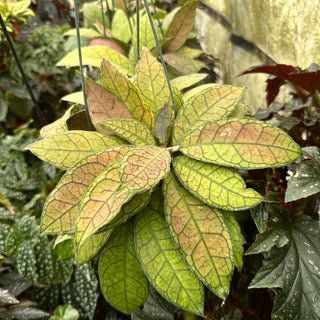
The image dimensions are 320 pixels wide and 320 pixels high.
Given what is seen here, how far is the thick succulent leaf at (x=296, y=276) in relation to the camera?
0.59 m

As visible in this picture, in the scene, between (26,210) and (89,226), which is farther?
(26,210)

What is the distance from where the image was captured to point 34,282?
100 cm

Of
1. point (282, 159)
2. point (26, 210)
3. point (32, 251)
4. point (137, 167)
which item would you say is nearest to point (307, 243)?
point (282, 159)

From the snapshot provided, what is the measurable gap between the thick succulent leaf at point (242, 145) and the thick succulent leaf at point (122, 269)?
0.64 ft

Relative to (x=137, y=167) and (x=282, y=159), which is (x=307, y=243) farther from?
(x=137, y=167)

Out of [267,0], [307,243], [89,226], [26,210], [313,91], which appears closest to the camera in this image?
[89,226]

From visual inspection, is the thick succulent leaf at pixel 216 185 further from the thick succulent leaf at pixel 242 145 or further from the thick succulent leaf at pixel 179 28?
the thick succulent leaf at pixel 179 28

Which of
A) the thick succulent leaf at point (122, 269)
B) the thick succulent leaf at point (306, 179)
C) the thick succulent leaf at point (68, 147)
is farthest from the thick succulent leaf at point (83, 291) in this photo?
the thick succulent leaf at point (306, 179)

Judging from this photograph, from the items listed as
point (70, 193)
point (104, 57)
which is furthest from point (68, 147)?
point (104, 57)

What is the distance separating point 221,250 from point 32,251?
2.22ft

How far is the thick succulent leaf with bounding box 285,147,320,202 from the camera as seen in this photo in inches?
22.6

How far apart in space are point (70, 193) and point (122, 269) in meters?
0.18

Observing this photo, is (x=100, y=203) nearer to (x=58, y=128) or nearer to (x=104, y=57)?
(x=58, y=128)

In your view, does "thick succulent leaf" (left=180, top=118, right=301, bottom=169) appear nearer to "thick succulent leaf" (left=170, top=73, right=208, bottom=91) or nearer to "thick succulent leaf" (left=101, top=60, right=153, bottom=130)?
"thick succulent leaf" (left=101, top=60, right=153, bottom=130)
